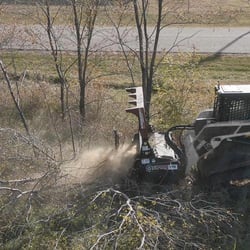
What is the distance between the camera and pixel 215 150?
7500 mm

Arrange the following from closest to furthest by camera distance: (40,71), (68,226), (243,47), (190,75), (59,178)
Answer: (68,226) < (59,178) < (190,75) < (40,71) < (243,47)

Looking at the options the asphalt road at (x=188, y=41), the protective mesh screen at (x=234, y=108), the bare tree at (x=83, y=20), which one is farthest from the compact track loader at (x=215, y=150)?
the asphalt road at (x=188, y=41)

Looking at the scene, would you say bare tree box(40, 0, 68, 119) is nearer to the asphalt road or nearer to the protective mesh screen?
the protective mesh screen

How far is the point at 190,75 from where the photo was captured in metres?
9.46

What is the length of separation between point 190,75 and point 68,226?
409 cm

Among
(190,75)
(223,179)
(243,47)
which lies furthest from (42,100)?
(243,47)

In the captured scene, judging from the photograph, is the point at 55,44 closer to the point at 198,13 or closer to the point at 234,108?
the point at 234,108

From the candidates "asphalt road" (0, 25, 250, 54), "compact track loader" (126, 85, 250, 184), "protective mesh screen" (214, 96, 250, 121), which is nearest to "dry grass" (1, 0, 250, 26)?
"asphalt road" (0, 25, 250, 54)

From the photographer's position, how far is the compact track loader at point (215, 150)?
293 inches

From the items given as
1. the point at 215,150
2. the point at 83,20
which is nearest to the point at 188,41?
the point at 83,20

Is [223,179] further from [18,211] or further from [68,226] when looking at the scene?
[18,211]

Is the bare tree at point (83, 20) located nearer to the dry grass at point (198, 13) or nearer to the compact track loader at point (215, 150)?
the dry grass at point (198, 13)

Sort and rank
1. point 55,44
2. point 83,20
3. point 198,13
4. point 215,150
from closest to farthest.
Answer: point 215,150 → point 55,44 → point 83,20 → point 198,13

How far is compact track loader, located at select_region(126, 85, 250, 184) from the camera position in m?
7.43
